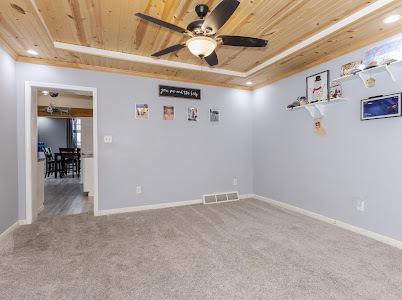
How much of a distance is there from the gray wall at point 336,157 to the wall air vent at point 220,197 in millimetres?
548

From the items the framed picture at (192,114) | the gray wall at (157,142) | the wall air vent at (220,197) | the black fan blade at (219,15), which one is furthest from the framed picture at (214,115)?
the black fan blade at (219,15)

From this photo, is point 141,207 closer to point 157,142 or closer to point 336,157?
point 157,142

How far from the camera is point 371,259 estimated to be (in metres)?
2.28

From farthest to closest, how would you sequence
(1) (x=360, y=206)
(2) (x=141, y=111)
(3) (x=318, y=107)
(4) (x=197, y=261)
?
(2) (x=141, y=111) < (3) (x=318, y=107) < (1) (x=360, y=206) < (4) (x=197, y=261)

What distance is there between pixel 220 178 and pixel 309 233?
6.68 feet

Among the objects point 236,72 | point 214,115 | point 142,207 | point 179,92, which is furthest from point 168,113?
point 142,207

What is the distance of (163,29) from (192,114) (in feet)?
6.27

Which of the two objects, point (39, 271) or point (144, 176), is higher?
point (144, 176)

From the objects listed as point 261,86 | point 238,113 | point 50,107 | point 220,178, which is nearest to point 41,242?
point 220,178

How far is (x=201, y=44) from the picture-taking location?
201 centimetres

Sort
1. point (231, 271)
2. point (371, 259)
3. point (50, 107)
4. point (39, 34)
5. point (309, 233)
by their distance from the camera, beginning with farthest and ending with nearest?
point (50, 107) → point (309, 233) → point (39, 34) → point (371, 259) → point (231, 271)

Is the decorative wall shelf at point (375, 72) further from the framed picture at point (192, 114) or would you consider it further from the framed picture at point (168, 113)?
the framed picture at point (168, 113)

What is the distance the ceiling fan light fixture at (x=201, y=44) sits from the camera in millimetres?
1990

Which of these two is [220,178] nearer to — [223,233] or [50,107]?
[223,233]
